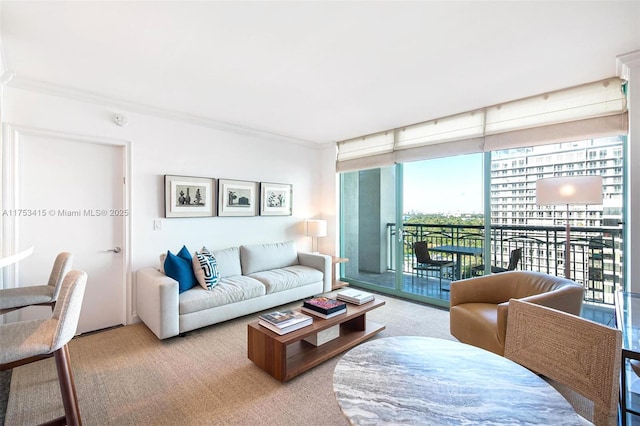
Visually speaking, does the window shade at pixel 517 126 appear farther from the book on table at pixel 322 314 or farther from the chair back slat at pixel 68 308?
the chair back slat at pixel 68 308

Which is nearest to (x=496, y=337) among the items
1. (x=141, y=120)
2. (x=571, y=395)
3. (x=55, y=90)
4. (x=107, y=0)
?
(x=571, y=395)

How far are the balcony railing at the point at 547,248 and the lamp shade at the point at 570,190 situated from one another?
2.71ft

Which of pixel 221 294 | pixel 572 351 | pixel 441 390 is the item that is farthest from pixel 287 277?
pixel 572 351

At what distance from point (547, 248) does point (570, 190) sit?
123 centimetres

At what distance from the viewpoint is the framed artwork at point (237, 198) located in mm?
3896

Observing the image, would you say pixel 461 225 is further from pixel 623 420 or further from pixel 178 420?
pixel 178 420

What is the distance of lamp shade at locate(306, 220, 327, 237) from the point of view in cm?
468

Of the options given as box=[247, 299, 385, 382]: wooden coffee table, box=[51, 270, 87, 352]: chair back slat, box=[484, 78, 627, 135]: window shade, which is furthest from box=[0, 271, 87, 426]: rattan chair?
box=[484, 78, 627, 135]: window shade

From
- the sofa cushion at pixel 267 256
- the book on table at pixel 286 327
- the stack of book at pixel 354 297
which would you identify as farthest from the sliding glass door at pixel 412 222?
the book on table at pixel 286 327

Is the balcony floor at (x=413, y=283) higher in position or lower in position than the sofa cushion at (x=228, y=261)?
lower

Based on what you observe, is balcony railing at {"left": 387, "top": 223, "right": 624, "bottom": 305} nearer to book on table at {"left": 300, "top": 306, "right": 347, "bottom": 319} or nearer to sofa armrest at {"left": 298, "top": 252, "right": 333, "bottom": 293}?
sofa armrest at {"left": 298, "top": 252, "right": 333, "bottom": 293}

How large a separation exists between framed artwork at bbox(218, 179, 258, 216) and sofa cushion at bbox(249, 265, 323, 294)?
0.91m

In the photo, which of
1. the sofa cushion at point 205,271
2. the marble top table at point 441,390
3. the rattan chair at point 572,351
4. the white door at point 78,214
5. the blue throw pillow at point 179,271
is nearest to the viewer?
the marble top table at point 441,390

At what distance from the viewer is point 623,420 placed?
1.34 metres
